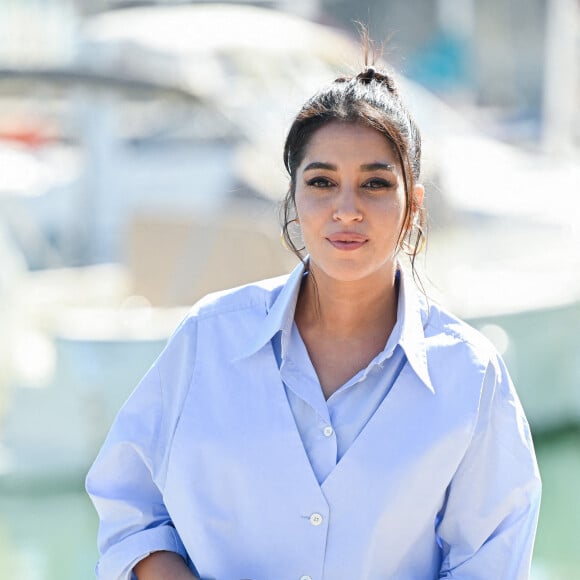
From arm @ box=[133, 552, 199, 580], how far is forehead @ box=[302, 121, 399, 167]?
23.4 inches

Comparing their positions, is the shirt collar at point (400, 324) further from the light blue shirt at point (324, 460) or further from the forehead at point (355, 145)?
the forehead at point (355, 145)

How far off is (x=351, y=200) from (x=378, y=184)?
0.05 metres

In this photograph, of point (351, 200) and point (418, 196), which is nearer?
point (351, 200)

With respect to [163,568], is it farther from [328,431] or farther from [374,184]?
[374,184]

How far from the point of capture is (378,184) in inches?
61.8

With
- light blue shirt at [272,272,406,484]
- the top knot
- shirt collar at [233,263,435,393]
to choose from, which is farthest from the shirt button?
the top knot

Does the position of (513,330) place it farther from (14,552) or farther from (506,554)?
(506,554)

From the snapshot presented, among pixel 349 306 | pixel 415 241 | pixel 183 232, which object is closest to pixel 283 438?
pixel 349 306

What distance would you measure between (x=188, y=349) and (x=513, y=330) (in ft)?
15.9

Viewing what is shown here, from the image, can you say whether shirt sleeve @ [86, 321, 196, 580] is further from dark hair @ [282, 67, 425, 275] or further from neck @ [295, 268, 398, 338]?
dark hair @ [282, 67, 425, 275]

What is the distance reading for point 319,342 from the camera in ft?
5.33

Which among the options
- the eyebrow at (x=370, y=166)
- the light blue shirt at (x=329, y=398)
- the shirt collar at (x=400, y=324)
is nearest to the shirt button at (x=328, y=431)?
the light blue shirt at (x=329, y=398)

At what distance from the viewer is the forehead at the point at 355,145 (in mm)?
1557

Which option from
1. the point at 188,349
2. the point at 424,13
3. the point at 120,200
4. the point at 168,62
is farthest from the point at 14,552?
the point at 424,13
